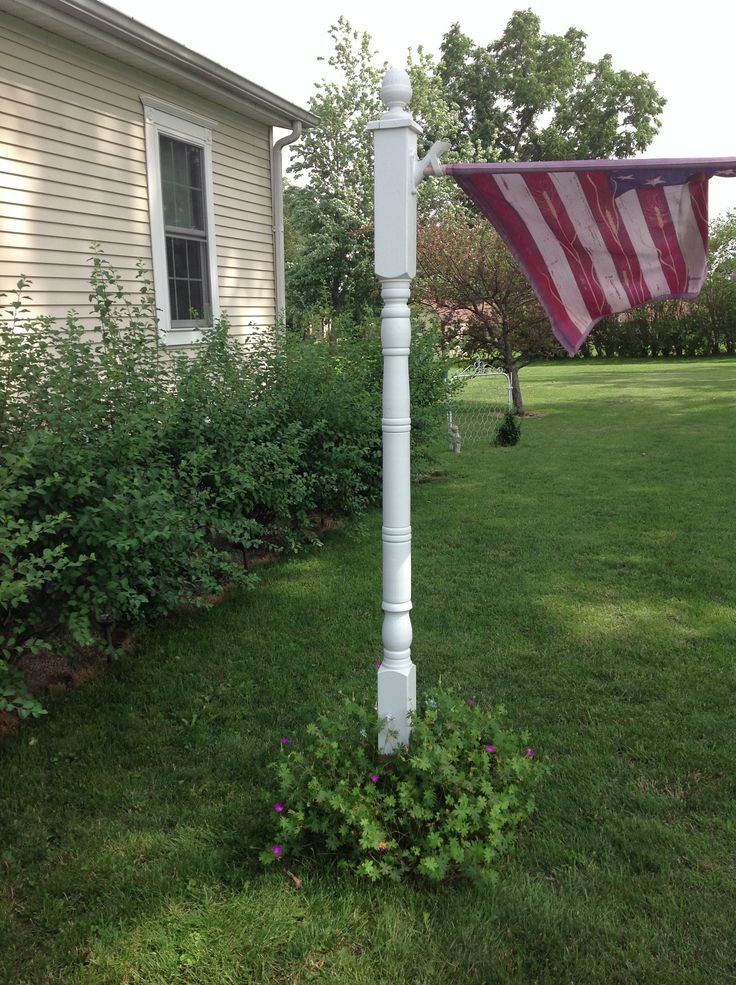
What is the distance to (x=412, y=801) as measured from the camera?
2.62m

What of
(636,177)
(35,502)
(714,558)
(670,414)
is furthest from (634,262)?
(670,414)

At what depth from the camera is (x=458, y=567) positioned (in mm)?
5812

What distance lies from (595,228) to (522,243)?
0.27 m

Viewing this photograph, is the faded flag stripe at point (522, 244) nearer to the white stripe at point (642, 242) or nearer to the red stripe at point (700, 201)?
the white stripe at point (642, 242)

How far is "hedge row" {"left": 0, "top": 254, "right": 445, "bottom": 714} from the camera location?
3344mm

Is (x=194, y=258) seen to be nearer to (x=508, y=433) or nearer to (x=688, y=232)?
(x=508, y=433)

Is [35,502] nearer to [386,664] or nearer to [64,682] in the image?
[64,682]

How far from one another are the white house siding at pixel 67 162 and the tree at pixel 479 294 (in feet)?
23.5

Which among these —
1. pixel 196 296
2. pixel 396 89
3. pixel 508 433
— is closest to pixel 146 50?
pixel 196 296

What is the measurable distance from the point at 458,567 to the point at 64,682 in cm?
287

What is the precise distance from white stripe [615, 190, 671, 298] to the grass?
74.4 inches

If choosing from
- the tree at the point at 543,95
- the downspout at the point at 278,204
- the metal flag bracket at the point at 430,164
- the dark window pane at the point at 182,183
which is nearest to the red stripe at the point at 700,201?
the metal flag bracket at the point at 430,164

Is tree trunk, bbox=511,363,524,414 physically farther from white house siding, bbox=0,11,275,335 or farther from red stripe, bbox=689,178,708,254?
red stripe, bbox=689,178,708,254

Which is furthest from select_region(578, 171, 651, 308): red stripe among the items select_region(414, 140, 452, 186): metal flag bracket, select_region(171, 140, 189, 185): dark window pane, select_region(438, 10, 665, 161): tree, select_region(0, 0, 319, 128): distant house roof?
select_region(438, 10, 665, 161): tree
